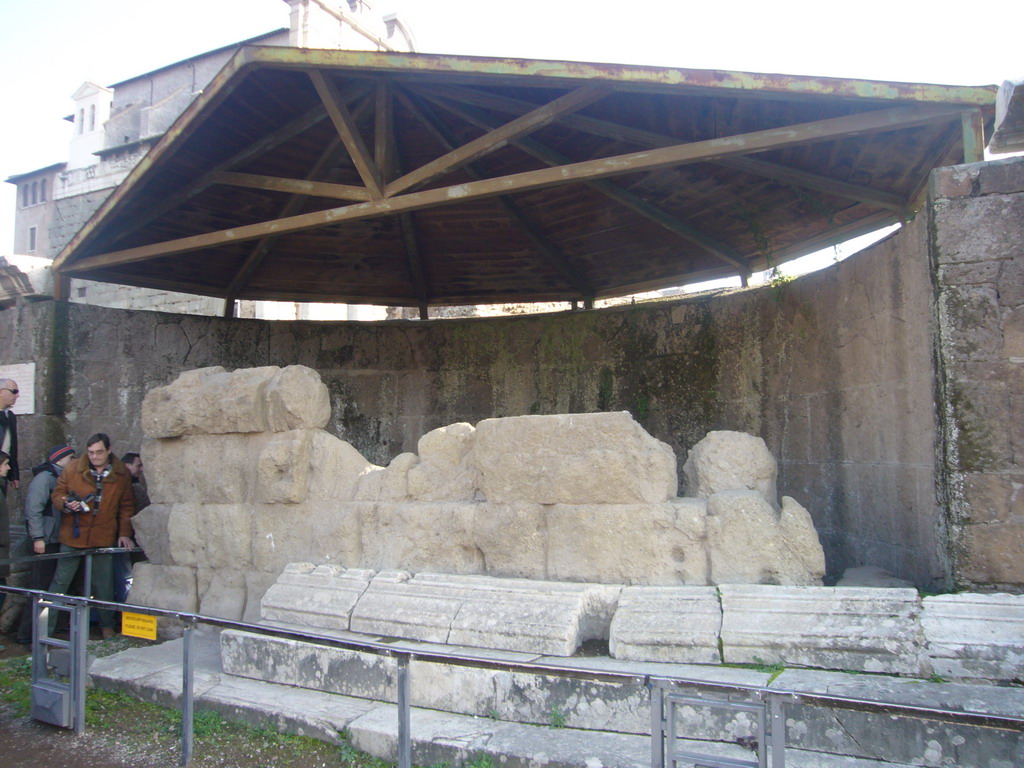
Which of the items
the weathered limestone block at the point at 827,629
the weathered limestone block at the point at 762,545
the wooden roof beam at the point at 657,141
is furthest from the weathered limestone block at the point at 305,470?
the wooden roof beam at the point at 657,141

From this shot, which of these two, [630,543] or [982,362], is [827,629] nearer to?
[630,543]

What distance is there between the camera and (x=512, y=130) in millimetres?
5926

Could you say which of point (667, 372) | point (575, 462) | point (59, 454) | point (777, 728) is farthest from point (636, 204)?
point (777, 728)

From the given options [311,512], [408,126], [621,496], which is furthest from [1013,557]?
[408,126]

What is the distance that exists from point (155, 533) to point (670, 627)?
4.24 metres

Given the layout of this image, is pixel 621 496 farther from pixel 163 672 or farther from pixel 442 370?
A: pixel 442 370

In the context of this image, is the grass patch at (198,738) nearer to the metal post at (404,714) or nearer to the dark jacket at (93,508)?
the metal post at (404,714)

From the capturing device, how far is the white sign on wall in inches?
301

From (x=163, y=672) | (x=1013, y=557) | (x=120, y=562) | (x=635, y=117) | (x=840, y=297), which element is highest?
(x=635, y=117)

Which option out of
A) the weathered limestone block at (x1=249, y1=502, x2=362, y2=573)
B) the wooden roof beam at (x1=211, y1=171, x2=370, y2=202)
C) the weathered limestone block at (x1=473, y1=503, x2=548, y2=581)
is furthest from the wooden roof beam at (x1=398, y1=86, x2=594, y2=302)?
the weathered limestone block at (x1=473, y1=503, x2=548, y2=581)

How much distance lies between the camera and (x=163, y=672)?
4703 mm

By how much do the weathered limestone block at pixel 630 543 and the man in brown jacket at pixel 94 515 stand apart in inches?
155

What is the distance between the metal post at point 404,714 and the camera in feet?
9.52

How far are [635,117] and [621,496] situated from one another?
11.8 ft
